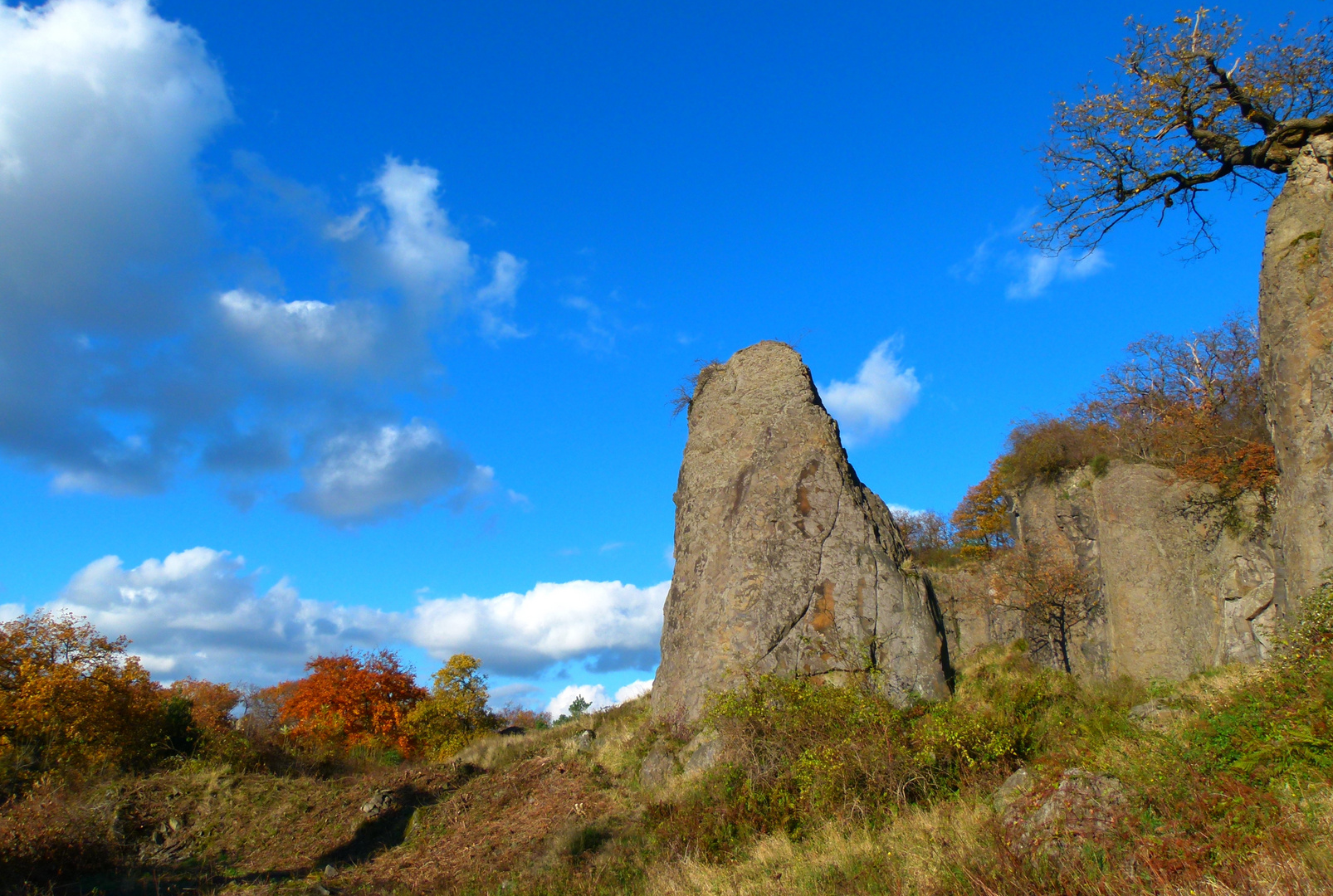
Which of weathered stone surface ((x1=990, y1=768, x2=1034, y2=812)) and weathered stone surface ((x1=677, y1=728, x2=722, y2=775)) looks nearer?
weathered stone surface ((x1=990, y1=768, x2=1034, y2=812))

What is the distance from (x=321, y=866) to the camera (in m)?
15.1

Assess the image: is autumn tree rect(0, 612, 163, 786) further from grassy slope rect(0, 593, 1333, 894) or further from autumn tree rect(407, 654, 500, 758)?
autumn tree rect(407, 654, 500, 758)

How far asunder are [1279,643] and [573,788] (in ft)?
42.8

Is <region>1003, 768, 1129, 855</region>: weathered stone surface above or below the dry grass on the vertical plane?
above

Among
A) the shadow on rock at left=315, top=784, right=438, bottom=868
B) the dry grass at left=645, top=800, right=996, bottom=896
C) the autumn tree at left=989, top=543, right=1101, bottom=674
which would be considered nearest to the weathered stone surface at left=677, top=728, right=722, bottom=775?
the dry grass at left=645, top=800, right=996, bottom=896

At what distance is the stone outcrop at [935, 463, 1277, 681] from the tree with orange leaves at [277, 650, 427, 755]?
27061 millimetres

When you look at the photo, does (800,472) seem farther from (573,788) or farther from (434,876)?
(434,876)

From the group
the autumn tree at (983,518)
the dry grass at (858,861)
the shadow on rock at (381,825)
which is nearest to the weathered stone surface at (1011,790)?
the dry grass at (858,861)

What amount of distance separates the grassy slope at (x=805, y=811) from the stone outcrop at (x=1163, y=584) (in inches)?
227

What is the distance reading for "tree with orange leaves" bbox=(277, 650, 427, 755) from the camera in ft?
114

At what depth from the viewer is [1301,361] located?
455 inches

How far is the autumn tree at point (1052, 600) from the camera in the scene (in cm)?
2933

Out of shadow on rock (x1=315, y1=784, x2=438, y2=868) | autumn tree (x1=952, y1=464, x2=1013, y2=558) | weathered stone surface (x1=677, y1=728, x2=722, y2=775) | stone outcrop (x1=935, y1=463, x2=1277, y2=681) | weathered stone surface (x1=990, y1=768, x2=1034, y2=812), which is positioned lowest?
shadow on rock (x1=315, y1=784, x2=438, y2=868)

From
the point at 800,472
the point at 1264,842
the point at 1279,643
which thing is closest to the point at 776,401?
the point at 800,472
